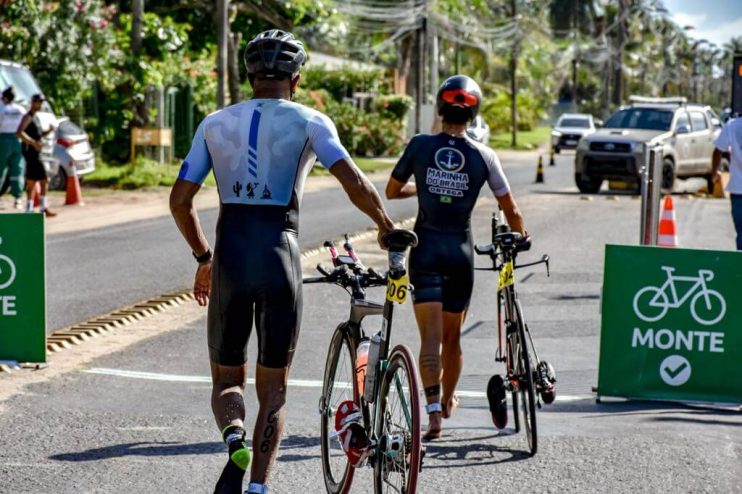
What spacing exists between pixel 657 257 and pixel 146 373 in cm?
341

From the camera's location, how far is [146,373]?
886cm

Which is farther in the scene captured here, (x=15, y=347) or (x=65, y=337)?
(x=65, y=337)

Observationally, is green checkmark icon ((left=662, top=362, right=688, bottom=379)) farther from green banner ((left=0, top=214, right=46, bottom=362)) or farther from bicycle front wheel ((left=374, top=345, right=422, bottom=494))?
green banner ((left=0, top=214, right=46, bottom=362))

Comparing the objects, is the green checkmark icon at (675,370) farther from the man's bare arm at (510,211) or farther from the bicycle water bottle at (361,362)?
the bicycle water bottle at (361,362)

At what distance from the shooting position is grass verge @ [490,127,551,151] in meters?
60.2

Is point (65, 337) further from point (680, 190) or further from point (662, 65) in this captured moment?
point (662, 65)

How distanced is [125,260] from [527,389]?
9240 millimetres

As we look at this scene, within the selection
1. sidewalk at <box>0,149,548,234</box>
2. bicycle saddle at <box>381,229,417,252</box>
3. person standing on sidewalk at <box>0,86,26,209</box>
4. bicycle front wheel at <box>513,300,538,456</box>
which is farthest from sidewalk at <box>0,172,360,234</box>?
bicycle saddle at <box>381,229,417,252</box>

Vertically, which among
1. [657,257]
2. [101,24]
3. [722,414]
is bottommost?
[722,414]

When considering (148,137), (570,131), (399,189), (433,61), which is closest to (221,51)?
(148,137)

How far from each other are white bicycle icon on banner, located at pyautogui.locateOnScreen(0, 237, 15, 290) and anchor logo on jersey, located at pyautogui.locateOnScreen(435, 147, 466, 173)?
327 cm

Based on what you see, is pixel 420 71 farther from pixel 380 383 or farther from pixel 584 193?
pixel 380 383

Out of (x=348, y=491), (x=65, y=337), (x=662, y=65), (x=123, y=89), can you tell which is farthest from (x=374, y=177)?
(x=662, y=65)

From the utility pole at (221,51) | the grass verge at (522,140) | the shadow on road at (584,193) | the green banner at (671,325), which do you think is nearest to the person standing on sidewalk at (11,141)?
the utility pole at (221,51)
